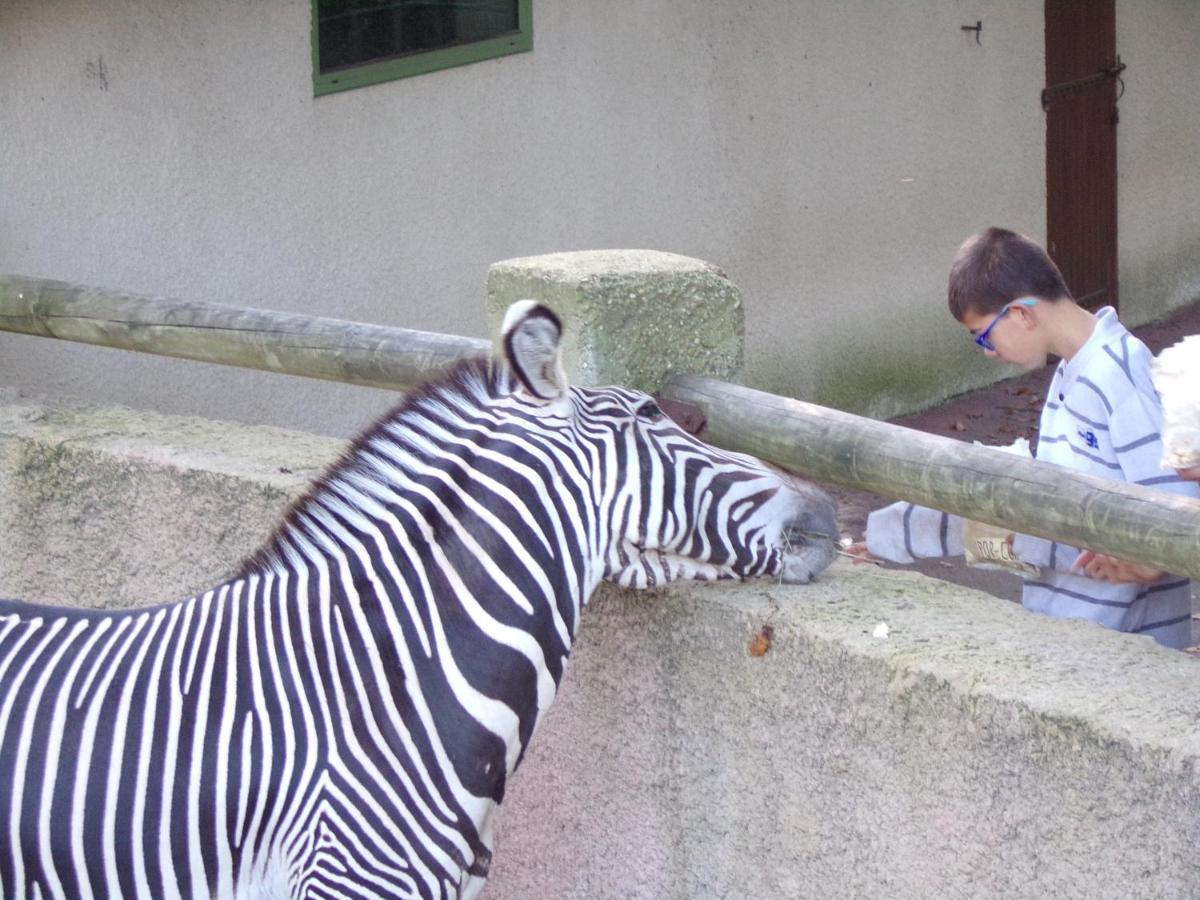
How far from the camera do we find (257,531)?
3.53 metres

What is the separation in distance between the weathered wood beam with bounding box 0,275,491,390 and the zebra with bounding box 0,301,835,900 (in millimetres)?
→ 603

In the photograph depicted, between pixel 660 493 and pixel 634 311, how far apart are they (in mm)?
578

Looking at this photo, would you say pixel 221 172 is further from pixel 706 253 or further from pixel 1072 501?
pixel 1072 501

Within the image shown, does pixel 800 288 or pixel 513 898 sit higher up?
pixel 800 288

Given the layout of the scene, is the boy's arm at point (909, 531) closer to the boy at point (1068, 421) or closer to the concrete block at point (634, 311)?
the boy at point (1068, 421)

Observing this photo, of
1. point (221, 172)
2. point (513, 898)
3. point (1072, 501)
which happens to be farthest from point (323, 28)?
point (1072, 501)

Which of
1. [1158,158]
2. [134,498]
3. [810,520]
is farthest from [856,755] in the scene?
[1158,158]

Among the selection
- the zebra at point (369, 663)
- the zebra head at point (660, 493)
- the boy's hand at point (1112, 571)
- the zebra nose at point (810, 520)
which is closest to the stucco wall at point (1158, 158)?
the boy's hand at point (1112, 571)

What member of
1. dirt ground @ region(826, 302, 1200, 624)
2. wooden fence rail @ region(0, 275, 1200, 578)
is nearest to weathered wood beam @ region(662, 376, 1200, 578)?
wooden fence rail @ region(0, 275, 1200, 578)

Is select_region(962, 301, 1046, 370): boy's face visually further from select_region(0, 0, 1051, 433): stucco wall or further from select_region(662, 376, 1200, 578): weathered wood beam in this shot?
select_region(0, 0, 1051, 433): stucco wall

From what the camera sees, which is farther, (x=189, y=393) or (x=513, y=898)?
(x=189, y=393)

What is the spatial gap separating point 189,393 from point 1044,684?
3900 mm

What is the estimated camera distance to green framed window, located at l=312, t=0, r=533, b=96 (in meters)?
5.84

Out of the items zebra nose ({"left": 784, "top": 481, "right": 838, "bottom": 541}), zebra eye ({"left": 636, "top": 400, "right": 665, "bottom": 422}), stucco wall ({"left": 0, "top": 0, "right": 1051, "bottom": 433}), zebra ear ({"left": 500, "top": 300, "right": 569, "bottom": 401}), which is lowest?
zebra nose ({"left": 784, "top": 481, "right": 838, "bottom": 541})
